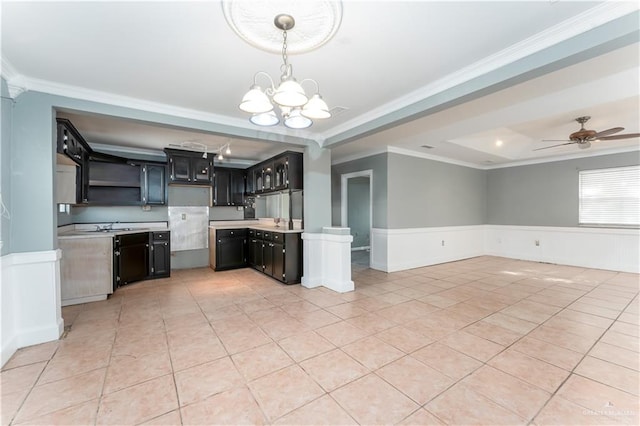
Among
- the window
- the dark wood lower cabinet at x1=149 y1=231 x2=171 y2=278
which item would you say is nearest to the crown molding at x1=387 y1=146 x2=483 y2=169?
the window

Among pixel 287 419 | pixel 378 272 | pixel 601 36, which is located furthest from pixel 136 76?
pixel 378 272

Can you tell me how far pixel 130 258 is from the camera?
14.8ft

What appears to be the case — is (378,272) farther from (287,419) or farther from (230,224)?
(287,419)

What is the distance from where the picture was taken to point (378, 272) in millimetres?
5488

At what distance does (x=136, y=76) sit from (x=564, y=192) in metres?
8.22

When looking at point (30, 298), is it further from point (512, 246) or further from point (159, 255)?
point (512, 246)

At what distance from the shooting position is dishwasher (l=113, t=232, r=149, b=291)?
4227mm

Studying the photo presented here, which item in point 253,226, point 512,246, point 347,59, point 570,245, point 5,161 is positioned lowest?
point 512,246

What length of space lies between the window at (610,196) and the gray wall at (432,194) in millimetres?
2050

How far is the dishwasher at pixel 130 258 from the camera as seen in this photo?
4227mm

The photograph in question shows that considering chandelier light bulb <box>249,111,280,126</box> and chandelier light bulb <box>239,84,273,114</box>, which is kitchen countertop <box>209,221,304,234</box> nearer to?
chandelier light bulb <box>249,111,280,126</box>

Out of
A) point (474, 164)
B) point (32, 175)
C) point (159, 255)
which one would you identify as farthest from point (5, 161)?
point (474, 164)

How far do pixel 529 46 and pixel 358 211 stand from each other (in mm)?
6932

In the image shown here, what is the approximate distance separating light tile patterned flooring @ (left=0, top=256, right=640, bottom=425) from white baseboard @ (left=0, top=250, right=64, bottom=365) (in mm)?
139
